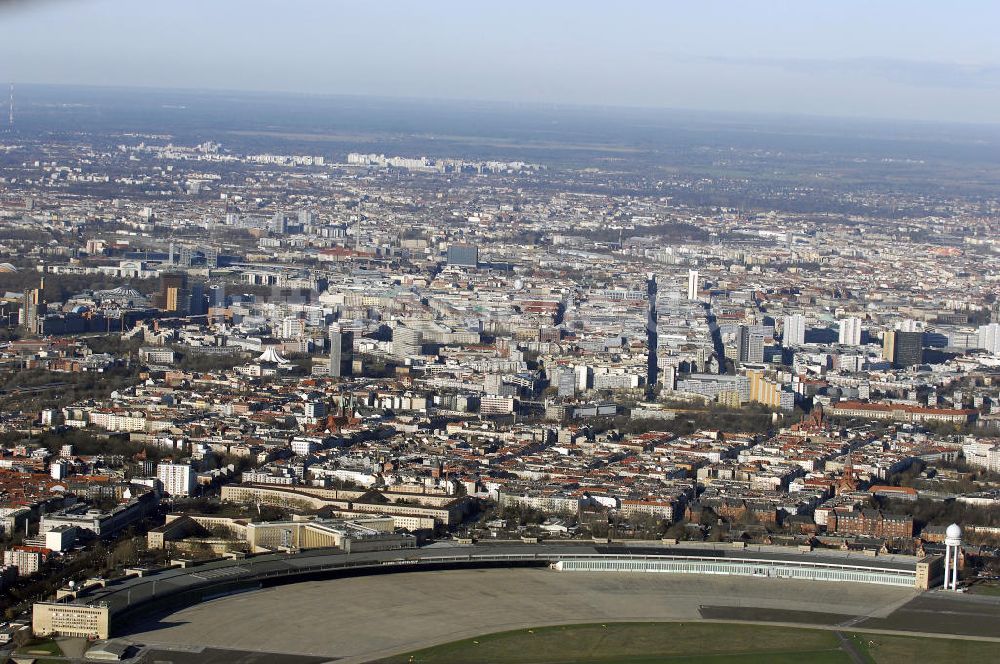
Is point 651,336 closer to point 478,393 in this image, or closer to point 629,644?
point 478,393

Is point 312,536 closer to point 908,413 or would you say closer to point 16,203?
point 908,413


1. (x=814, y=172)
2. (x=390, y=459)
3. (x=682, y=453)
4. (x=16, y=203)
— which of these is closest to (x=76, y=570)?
(x=390, y=459)

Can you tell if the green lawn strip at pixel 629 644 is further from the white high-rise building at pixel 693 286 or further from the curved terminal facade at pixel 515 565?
the white high-rise building at pixel 693 286

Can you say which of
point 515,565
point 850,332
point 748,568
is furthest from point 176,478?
point 850,332

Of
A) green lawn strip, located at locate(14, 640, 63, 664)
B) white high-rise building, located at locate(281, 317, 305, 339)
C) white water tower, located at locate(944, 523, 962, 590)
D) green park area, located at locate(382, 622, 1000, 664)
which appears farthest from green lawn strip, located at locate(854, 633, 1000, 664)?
white high-rise building, located at locate(281, 317, 305, 339)

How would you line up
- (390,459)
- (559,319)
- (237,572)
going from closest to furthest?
1. (237,572)
2. (390,459)
3. (559,319)

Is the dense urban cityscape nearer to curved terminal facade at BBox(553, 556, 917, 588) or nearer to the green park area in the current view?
curved terminal facade at BBox(553, 556, 917, 588)
